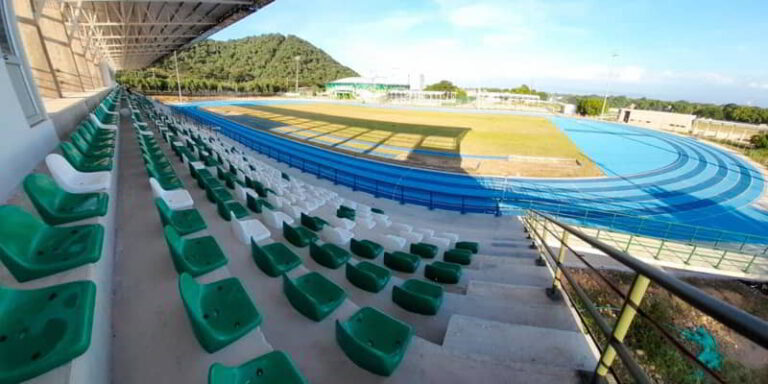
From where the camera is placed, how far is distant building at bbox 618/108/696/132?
3554 centimetres

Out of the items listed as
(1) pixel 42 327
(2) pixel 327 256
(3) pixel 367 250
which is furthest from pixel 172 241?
(3) pixel 367 250

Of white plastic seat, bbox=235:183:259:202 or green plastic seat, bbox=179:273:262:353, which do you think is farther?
white plastic seat, bbox=235:183:259:202

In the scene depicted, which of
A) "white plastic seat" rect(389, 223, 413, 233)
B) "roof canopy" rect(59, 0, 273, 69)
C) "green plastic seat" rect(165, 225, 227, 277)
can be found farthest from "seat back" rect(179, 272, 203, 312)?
"roof canopy" rect(59, 0, 273, 69)

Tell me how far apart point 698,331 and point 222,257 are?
9.24 metres

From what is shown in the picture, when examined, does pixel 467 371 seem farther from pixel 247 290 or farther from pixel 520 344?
pixel 247 290

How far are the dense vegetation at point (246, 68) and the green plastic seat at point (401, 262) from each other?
6068cm

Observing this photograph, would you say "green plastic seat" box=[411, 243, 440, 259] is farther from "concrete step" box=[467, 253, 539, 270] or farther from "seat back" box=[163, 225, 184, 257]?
"seat back" box=[163, 225, 184, 257]

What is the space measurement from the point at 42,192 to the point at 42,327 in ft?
6.05

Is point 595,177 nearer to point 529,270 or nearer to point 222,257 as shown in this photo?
point 529,270

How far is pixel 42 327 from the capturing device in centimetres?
141

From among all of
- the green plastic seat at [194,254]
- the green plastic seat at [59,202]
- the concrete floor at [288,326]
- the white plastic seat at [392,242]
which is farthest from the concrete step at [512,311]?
the green plastic seat at [59,202]

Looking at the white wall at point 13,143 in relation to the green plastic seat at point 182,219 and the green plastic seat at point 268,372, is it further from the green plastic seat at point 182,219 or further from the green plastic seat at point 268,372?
the green plastic seat at point 268,372

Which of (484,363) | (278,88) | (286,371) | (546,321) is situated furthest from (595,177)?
(278,88)

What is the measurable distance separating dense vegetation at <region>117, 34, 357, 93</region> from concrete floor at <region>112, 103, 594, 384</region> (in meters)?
60.5
